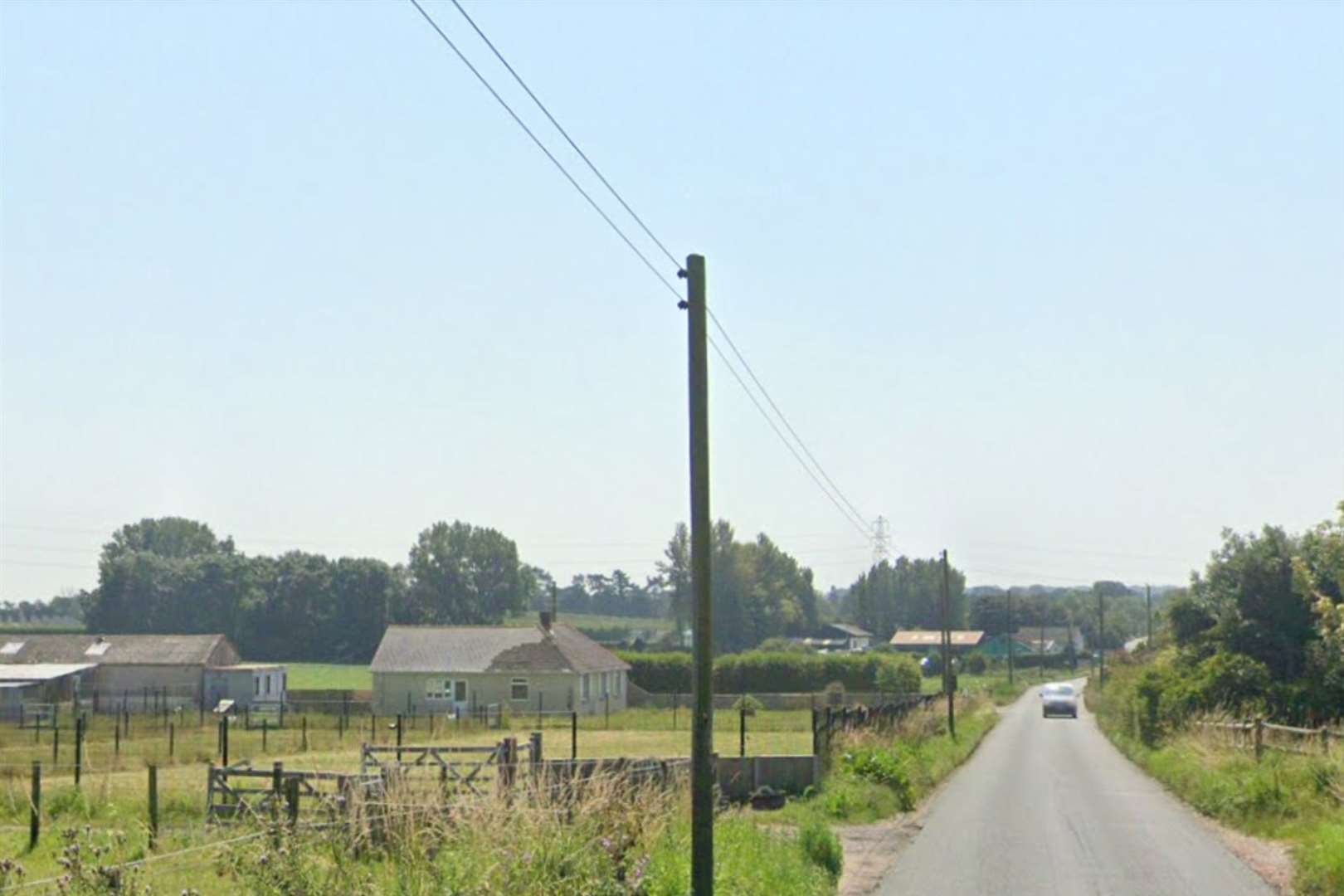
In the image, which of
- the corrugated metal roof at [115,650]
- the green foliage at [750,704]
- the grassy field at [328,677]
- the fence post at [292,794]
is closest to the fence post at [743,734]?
the fence post at [292,794]

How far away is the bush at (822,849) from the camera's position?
1911cm

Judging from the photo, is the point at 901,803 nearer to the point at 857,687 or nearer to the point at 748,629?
the point at 857,687

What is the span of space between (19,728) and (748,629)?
90.6 metres

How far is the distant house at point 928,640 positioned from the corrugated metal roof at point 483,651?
77.7m

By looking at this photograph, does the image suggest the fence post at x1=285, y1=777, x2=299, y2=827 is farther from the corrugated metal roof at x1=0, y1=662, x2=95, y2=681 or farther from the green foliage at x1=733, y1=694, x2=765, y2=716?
the corrugated metal roof at x1=0, y1=662, x2=95, y2=681

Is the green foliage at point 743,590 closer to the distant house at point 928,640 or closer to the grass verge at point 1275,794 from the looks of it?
the distant house at point 928,640

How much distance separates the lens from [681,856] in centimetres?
1562

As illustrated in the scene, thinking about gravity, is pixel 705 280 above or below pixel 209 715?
above

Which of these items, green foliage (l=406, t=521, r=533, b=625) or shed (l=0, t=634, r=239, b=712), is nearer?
shed (l=0, t=634, r=239, b=712)

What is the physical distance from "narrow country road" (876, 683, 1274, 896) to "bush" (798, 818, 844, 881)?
64cm

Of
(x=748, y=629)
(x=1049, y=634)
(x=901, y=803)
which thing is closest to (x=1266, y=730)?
(x=901, y=803)

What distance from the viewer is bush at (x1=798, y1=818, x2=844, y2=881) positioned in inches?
752

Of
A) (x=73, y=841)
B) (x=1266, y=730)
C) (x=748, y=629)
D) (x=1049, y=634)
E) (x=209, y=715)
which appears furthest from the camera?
(x=1049, y=634)

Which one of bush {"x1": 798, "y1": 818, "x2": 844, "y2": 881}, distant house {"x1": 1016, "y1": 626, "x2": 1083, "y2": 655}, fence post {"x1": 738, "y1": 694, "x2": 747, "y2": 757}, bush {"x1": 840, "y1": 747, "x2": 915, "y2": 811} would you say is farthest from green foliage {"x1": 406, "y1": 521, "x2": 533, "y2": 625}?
bush {"x1": 798, "y1": 818, "x2": 844, "y2": 881}
